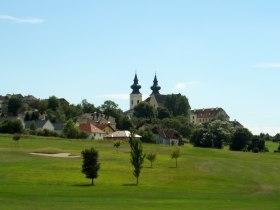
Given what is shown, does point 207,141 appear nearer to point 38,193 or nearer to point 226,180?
point 226,180

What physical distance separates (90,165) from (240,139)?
310ft

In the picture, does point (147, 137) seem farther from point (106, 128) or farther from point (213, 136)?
point (106, 128)

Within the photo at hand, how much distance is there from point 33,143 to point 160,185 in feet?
165

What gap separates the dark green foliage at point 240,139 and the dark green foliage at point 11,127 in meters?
57.1

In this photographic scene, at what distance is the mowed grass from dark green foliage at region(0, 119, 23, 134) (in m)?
32.6

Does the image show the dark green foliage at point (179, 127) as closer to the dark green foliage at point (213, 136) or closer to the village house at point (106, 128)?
the village house at point (106, 128)

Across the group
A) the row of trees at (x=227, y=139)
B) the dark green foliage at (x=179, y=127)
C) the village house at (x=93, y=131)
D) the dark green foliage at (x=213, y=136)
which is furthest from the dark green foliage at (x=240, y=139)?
the village house at (x=93, y=131)

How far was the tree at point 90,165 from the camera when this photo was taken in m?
56.8

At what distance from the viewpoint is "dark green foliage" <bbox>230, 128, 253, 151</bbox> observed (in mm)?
145875

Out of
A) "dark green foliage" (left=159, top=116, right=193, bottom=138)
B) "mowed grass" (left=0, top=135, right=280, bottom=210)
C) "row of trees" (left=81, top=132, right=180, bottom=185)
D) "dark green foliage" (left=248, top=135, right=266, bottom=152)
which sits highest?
"dark green foliage" (left=159, top=116, right=193, bottom=138)

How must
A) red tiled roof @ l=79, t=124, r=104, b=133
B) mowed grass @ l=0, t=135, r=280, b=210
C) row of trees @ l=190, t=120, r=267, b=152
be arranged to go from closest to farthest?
mowed grass @ l=0, t=135, r=280, b=210 → row of trees @ l=190, t=120, r=267, b=152 → red tiled roof @ l=79, t=124, r=104, b=133

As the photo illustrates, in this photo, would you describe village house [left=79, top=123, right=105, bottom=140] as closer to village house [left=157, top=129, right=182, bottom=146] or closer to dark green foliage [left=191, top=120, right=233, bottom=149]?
village house [left=157, top=129, right=182, bottom=146]

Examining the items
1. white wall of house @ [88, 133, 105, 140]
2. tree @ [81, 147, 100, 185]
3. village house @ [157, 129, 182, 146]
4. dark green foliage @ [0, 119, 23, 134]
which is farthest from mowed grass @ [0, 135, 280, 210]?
village house @ [157, 129, 182, 146]

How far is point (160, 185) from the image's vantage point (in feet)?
186
